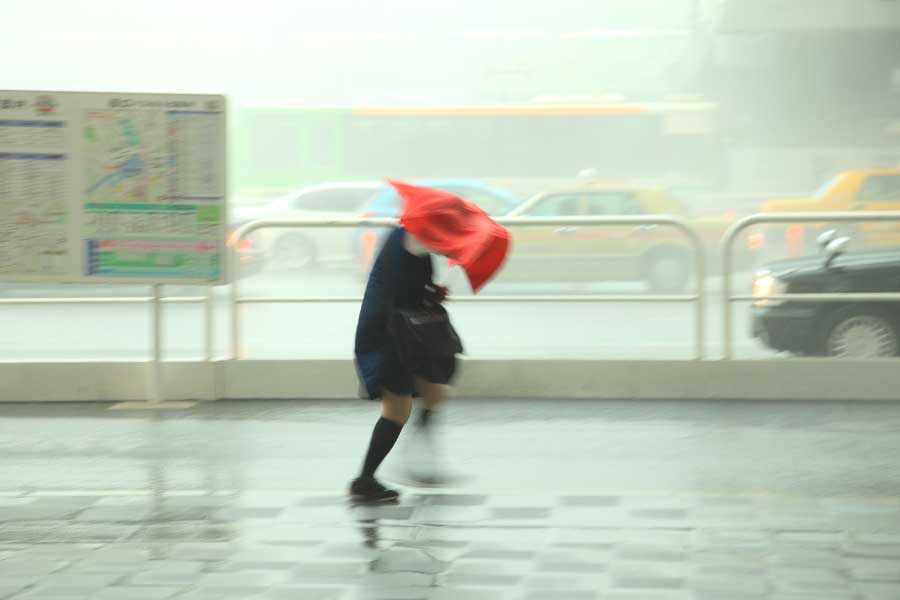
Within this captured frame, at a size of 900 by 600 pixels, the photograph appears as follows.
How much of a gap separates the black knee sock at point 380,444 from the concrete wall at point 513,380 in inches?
118

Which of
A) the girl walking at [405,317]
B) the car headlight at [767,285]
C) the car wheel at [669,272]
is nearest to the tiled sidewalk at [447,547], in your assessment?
the girl walking at [405,317]

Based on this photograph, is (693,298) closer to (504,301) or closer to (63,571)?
(504,301)

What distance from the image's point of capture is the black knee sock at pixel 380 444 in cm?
646

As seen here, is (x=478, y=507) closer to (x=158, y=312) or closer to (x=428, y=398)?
(x=428, y=398)

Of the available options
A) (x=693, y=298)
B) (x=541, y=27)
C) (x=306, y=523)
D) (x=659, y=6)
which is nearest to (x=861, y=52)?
(x=659, y=6)

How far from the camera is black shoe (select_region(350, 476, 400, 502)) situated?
20.9ft

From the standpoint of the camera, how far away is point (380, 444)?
6457 millimetres

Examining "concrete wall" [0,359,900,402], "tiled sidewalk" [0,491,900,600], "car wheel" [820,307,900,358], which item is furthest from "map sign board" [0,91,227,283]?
"car wheel" [820,307,900,358]

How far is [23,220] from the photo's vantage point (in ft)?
30.3

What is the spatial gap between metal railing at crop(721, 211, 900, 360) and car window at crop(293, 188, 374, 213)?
15.8 metres

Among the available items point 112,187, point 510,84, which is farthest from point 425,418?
point 510,84

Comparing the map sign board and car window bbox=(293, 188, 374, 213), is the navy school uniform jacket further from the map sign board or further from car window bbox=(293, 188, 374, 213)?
car window bbox=(293, 188, 374, 213)

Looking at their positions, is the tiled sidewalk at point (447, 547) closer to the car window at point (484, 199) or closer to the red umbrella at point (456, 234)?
the red umbrella at point (456, 234)

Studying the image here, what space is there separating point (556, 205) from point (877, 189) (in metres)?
7.15
